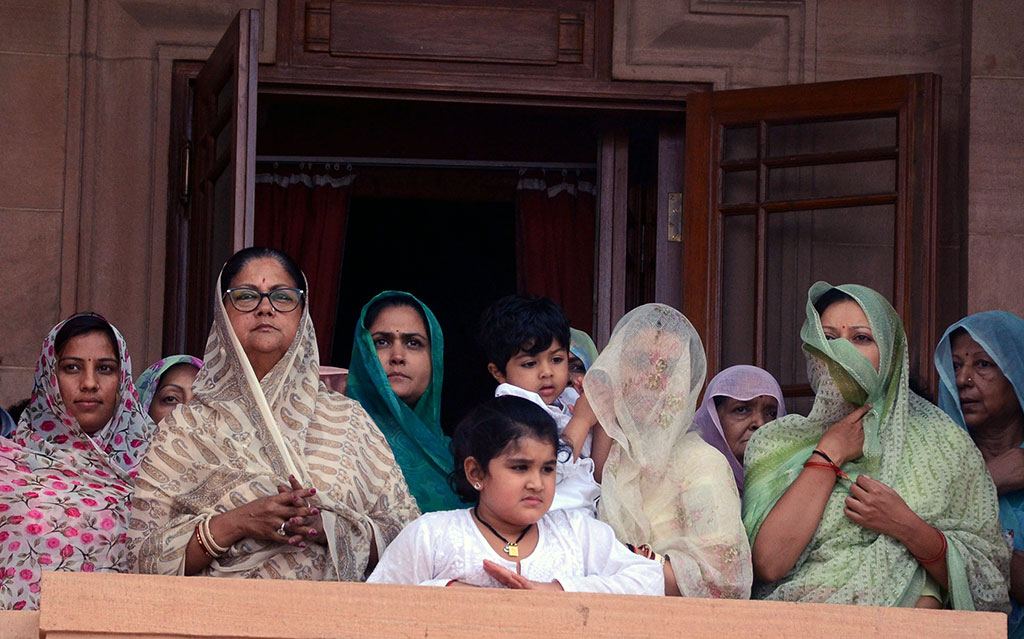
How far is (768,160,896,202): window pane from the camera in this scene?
221 inches

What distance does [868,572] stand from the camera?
12.3ft

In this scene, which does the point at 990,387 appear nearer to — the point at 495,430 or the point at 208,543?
the point at 495,430

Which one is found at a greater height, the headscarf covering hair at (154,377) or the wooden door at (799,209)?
the wooden door at (799,209)

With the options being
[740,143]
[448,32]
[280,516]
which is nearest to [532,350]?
[280,516]

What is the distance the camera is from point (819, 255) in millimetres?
5656

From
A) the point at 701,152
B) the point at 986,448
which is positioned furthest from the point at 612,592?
the point at 701,152

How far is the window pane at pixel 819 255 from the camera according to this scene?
221 inches

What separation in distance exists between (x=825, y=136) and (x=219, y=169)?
209 cm

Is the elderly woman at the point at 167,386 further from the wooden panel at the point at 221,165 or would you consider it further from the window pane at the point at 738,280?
the window pane at the point at 738,280

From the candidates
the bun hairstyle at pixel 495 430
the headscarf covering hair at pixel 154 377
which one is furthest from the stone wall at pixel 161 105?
the bun hairstyle at pixel 495 430

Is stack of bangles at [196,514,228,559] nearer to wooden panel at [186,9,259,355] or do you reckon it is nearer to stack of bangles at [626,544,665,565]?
stack of bangles at [626,544,665,565]

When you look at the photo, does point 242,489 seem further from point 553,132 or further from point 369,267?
point 369,267

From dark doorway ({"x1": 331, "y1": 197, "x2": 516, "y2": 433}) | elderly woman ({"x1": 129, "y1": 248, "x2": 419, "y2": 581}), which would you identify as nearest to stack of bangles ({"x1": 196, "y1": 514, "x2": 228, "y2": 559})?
elderly woman ({"x1": 129, "y1": 248, "x2": 419, "y2": 581})

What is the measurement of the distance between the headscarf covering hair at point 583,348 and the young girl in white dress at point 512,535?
121 cm
